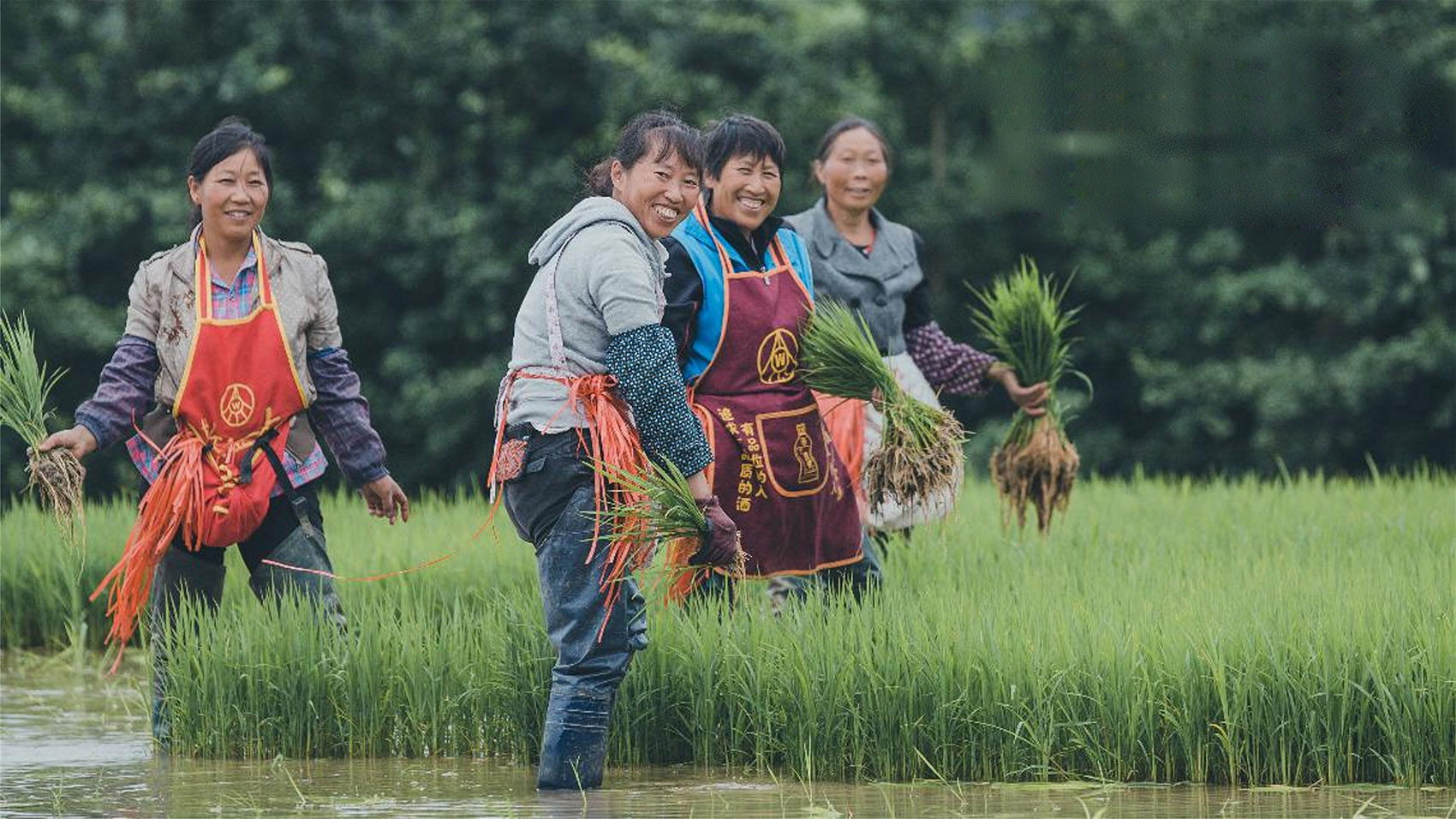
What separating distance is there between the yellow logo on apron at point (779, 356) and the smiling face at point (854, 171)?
3.80 ft

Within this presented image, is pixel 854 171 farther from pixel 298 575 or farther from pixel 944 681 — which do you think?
pixel 298 575

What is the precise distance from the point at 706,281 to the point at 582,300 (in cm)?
66

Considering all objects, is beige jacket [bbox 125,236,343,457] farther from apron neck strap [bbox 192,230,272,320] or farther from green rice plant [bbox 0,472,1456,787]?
green rice plant [bbox 0,472,1456,787]

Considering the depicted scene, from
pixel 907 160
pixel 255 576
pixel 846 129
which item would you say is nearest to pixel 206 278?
pixel 255 576

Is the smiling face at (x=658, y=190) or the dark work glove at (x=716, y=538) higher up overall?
the smiling face at (x=658, y=190)

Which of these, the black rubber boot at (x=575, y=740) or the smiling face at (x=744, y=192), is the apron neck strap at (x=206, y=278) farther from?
the black rubber boot at (x=575, y=740)

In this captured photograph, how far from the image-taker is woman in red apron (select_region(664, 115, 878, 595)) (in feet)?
18.2

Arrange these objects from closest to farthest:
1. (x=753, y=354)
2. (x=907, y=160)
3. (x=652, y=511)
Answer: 1. (x=652, y=511)
2. (x=753, y=354)
3. (x=907, y=160)

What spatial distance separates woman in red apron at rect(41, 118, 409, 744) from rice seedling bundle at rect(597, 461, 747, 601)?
101 centimetres

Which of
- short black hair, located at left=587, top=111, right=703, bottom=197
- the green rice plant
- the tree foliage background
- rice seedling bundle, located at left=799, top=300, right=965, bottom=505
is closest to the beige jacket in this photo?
the green rice plant

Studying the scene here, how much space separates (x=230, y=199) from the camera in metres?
5.50

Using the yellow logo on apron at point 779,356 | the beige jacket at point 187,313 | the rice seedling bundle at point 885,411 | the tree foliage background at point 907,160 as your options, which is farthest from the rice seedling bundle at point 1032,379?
the tree foliage background at point 907,160

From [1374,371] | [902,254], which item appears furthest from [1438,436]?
[902,254]

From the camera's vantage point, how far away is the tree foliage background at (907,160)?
52.7 feet
